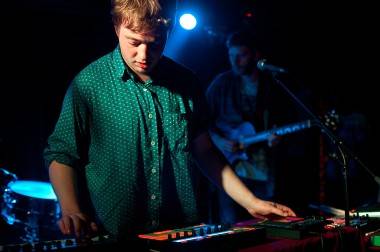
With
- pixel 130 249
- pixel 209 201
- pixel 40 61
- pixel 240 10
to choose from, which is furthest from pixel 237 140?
pixel 130 249

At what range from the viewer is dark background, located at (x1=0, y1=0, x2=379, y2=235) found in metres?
5.01

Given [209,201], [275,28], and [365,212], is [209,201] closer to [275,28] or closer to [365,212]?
[275,28]

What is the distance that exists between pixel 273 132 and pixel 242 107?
521mm

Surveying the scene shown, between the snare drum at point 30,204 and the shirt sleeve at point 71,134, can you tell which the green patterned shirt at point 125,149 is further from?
the snare drum at point 30,204

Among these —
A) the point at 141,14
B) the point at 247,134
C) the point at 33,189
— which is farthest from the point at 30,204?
the point at 141,14

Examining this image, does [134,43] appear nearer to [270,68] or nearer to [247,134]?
[270,68]

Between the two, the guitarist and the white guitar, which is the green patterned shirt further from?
the white guitar

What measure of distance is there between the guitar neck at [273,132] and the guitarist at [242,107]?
0.19 feet

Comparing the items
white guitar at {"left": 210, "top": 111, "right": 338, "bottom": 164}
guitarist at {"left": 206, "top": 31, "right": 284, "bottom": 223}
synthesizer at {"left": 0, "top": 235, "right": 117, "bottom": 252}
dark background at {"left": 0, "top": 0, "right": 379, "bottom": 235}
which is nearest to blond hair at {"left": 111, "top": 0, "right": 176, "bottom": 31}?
synthesizer at {"left": 0, "top": 235, "right": 117, "bottom": 252}

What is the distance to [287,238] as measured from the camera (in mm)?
1810

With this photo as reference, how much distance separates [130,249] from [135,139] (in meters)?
0.76

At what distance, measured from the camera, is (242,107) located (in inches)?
211

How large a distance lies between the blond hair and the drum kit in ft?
8.44

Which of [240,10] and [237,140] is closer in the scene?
[237,140]
